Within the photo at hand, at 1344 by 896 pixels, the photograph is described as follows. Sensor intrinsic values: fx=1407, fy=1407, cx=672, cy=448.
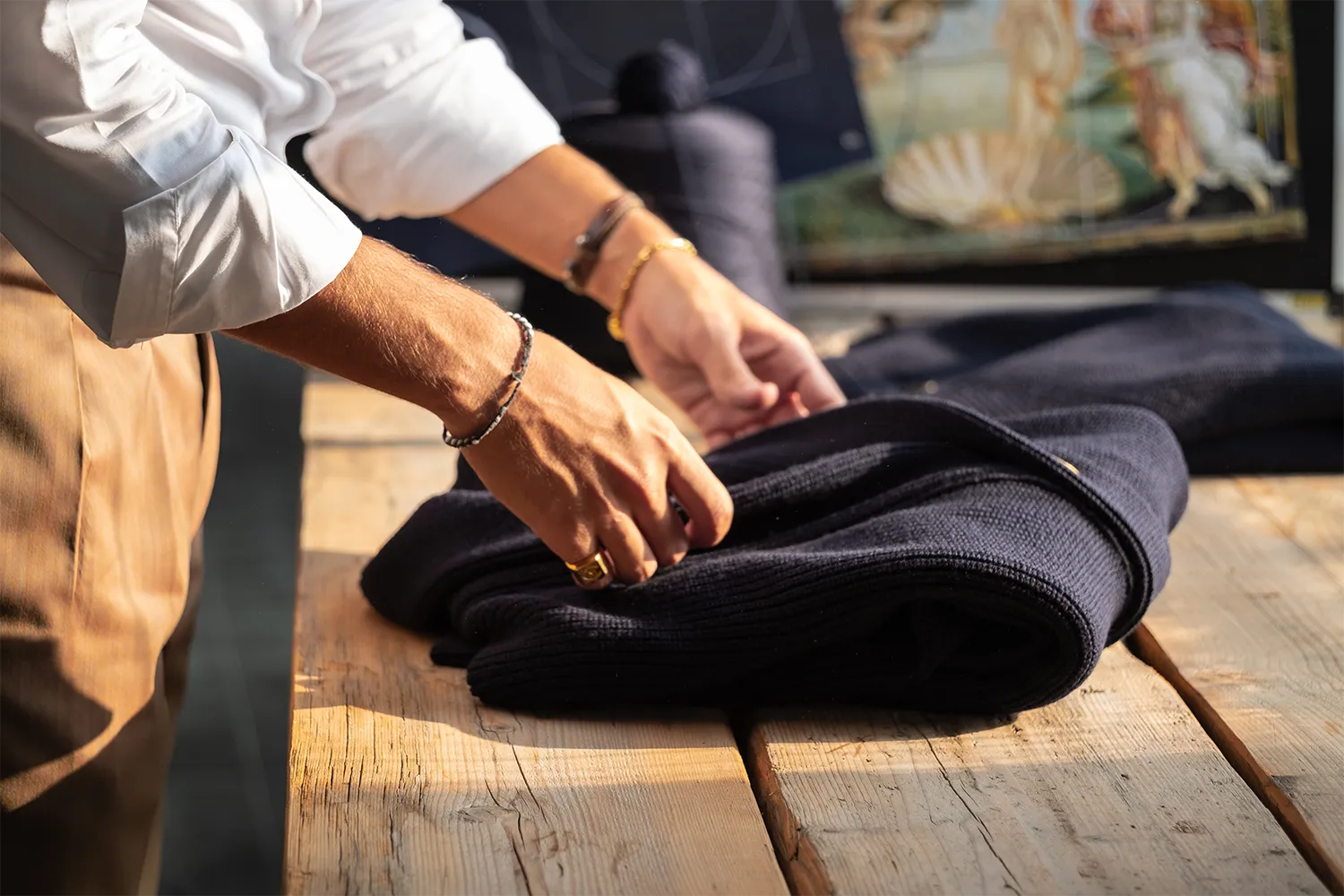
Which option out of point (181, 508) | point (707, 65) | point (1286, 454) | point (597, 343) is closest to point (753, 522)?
point (181, 508)

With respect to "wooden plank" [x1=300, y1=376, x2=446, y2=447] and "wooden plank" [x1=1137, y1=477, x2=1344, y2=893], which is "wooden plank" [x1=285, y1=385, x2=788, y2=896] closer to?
"wooden plank" [x1=1137, y1=477, x2=1344, y2=893]

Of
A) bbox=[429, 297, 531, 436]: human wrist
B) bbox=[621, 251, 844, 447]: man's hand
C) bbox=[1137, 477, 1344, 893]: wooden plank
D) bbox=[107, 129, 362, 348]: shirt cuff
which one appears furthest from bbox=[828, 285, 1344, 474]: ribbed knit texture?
bbox=[107, 129, 362, 348]: shirt cuff

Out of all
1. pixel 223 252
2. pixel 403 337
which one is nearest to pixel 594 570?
pixel 403 337

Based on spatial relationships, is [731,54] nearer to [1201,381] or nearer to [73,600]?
[1201,381]

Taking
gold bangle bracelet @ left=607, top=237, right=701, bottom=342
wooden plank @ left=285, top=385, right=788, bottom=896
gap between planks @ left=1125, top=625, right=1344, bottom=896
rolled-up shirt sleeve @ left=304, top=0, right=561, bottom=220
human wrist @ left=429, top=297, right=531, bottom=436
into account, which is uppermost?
rolled-up shirt sleeve @ left=304, top=0, right=561, bottom=220

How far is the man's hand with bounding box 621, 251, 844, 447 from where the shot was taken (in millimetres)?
1109

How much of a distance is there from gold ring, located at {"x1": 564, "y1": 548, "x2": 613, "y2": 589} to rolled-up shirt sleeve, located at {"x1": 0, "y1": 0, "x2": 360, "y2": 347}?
235 millimetres

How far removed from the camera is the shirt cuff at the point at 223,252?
0.71m

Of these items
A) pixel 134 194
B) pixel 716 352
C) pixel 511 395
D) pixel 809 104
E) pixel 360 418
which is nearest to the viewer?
pixel 134 194

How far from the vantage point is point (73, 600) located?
81 cm

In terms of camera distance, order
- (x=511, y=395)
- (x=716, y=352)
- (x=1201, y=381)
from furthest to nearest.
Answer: (x=1201, y=381) < (x=716, y=352) < (x=511, y=395)

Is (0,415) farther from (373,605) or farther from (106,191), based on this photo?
(373,605)

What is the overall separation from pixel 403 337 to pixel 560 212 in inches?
15.3

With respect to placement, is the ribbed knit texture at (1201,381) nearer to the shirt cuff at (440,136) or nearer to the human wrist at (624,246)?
the human wrist at (624,246)
